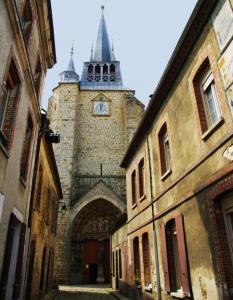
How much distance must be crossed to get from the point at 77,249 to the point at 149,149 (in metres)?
15.9

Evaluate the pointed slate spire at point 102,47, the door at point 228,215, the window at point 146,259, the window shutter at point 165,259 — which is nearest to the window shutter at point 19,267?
the window shutter at point 165,259

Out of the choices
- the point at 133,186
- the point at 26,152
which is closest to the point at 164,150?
the point at 26,152

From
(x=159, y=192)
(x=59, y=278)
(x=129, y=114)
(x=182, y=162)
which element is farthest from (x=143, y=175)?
(x=129, y=114)

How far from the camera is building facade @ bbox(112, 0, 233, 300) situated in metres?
4.73

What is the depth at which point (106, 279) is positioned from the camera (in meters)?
22.3

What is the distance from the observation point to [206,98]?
582cm

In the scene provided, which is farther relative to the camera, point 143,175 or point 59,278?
point 59,278

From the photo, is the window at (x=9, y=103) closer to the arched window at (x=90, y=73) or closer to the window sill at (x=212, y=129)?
the window sill at (x=212, y=129)

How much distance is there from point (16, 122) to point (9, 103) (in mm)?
409

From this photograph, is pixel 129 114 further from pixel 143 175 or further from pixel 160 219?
pixel 160 219

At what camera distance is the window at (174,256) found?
601cm

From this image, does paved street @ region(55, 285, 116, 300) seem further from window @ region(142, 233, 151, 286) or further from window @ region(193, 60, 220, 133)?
window @ region(193, 60, 220, 133)

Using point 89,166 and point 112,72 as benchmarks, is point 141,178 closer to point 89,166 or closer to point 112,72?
point 89,166

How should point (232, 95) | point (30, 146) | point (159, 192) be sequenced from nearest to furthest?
point (232, 95) < point (30, 146) < point (159, 192)
